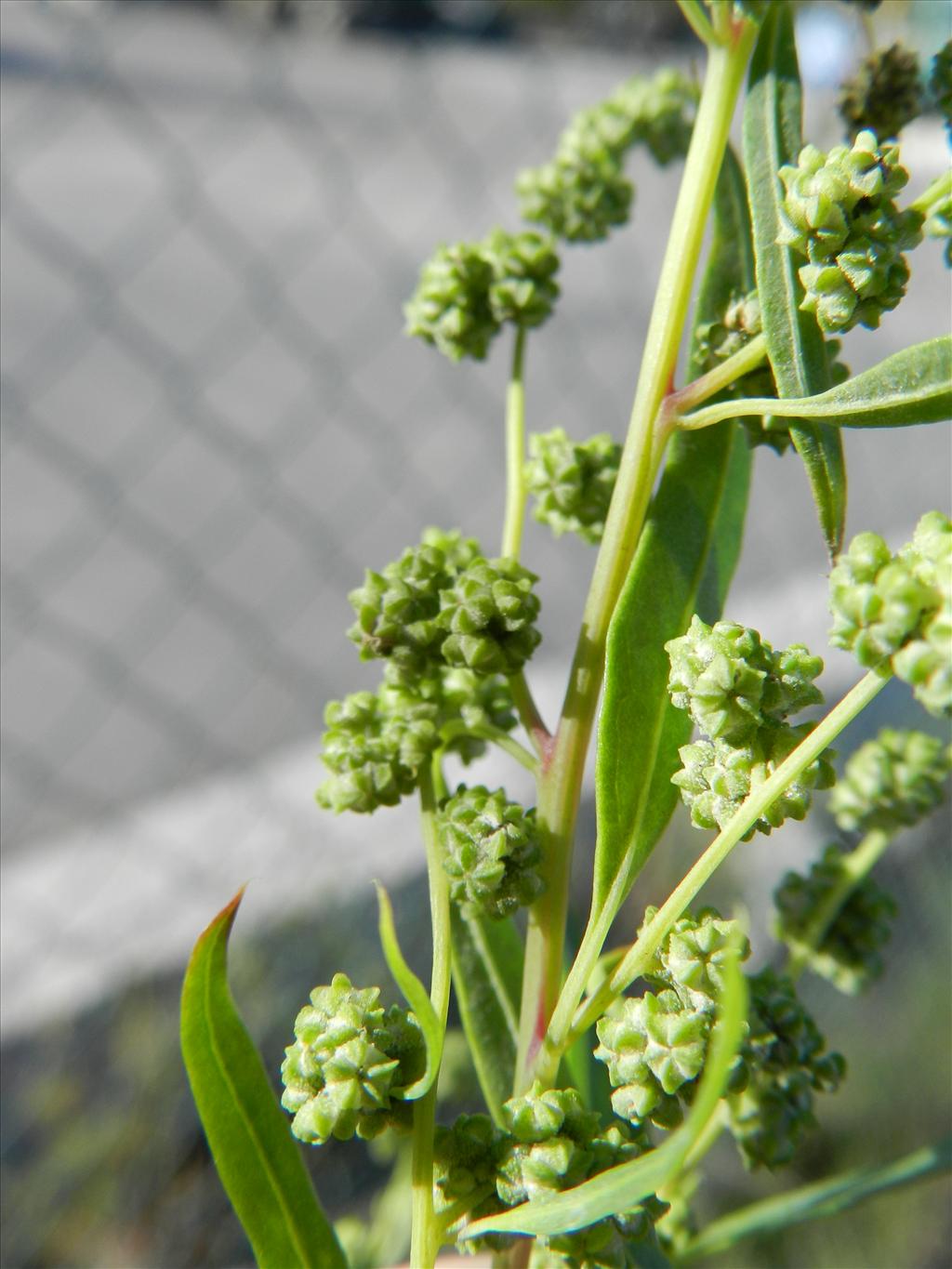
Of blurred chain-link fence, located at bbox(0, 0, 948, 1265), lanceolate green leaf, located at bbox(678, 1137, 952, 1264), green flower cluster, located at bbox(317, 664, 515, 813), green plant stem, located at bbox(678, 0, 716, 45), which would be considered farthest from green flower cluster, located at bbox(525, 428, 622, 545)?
blurred chain-link fence, located at bbox(0, 0, 948, 1265)

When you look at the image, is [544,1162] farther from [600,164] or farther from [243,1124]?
[600,164]

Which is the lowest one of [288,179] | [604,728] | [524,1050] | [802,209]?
[524,1050]

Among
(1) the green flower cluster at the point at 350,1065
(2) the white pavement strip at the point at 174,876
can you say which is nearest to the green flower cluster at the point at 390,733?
(1) the green flower cluster at the point at 350,1065

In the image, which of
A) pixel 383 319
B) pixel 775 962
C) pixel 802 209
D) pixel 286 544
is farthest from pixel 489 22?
pixel 802 209

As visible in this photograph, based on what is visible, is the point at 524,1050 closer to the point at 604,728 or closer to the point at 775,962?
the point at 604,728

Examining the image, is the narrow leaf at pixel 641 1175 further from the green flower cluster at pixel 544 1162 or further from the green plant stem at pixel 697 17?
the green plant stem at pixel 697 17

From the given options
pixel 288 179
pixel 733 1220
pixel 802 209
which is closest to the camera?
pixel 802 209
